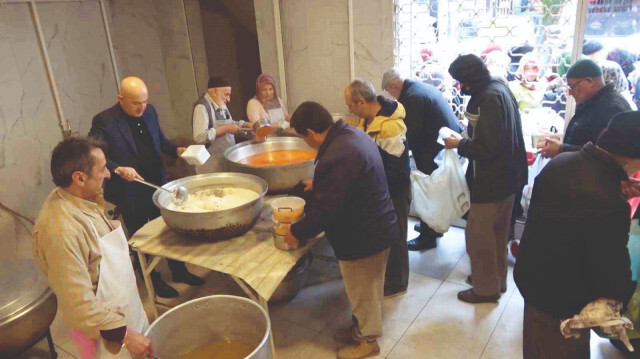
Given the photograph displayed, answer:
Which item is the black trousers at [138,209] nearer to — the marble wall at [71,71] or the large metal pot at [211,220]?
the large metal pot at [211,220]

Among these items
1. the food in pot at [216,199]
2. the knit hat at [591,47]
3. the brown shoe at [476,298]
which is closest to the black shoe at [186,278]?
the food in pot at [216,199]

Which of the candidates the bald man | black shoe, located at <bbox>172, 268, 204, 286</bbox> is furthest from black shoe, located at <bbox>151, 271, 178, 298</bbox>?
black shoe, located at <bbox>172, 268, 204, 286</bbox>

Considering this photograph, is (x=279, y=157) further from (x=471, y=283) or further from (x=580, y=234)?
(x=580, y=234)

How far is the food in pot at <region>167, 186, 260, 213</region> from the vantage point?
2.42 meters

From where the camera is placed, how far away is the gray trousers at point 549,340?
1.82 meters

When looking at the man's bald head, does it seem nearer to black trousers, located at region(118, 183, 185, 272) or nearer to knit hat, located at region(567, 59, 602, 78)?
black trousers, located at region(118, 183, 185, 272)

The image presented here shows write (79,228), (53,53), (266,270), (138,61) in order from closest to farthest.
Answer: (79,228) < (266,270) < (53,53) < (138,61)

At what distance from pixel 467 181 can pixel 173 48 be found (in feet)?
11.8

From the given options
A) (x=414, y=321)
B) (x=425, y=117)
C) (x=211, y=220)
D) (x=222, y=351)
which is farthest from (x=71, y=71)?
(x=414, y=321)

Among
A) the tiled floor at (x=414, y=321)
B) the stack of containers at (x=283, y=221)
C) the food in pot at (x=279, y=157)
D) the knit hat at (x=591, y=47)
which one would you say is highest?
the knit hat at (x=591, y=47)

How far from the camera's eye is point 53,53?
3.87 m

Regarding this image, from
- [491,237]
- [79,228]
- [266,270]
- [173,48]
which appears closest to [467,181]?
[491,237]

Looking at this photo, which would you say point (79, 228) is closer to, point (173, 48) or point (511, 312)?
point (511, 312)

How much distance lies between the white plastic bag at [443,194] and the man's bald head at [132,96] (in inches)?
80.6
